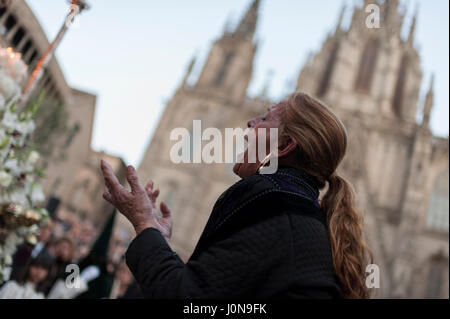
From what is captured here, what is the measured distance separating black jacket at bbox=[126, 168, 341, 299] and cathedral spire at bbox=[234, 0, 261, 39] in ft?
100.0

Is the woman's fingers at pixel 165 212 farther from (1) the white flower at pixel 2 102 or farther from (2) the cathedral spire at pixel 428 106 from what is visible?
(2) the cathedral spire at pixel 428 106

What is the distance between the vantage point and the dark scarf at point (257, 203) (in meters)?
1.26

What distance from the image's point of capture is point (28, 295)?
3031mm

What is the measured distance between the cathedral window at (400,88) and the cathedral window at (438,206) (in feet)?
21.2

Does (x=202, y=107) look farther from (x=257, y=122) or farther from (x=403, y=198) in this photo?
(x=257, y=122)

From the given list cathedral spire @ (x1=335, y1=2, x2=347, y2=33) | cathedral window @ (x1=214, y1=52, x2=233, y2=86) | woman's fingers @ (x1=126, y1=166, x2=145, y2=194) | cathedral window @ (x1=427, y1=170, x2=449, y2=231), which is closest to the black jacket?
woman's fingers @ (x1=126, y1=166, x2=145, y2=194)

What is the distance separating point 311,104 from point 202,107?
25256 millimetres

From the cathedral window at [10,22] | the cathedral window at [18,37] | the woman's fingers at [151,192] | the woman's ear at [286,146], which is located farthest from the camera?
the cathedral window at [18,37]

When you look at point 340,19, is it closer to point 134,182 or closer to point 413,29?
point 413,29

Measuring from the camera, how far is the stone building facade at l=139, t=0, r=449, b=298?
69.8 feet

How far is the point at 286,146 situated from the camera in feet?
5.19

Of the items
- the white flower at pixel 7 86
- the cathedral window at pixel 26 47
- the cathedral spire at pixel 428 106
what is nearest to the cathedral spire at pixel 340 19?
the cathedral spire at pixel 428 106

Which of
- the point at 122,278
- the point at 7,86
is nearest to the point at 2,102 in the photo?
the point at 7,86

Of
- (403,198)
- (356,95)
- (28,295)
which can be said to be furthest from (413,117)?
(28,295)
